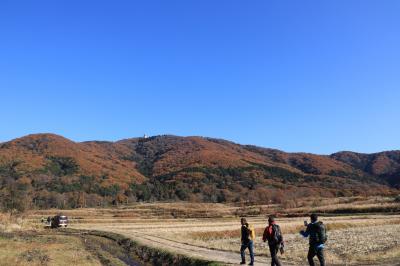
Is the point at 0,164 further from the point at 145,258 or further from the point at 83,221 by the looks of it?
the point at 145,258

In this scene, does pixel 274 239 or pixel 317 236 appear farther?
pixel 274 239

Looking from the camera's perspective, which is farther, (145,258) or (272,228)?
(145,258)

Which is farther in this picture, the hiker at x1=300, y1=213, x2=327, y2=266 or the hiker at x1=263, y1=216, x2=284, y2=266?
the hiker at x1=263, y1=216, x2=284, y2=266

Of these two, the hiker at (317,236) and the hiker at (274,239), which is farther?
the hiker at (274,239)

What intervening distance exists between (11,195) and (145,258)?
56386 mm

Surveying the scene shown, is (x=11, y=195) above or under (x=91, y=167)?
under

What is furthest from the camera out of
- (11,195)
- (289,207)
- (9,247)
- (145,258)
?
(289,207)

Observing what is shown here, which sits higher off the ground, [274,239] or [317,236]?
[317,236]

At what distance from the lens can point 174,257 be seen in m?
26.4

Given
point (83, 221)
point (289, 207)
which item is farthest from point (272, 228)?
point (289, 207)

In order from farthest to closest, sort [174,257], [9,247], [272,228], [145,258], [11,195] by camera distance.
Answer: [11,195] → [9,247] → [145,258] → [174,257] → [272,228]

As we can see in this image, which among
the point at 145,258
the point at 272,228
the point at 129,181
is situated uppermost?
the point at 129,181

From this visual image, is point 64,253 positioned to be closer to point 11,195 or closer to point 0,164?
point 11,195

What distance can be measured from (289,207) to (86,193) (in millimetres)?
81845
